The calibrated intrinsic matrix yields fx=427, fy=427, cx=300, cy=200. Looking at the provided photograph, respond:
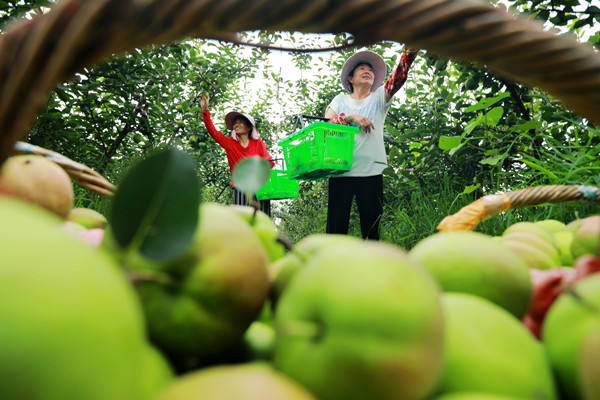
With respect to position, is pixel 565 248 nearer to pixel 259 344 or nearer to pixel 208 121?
pixel 259 344

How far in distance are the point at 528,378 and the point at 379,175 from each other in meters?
3.04

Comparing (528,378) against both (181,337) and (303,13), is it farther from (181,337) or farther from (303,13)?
(303,13)

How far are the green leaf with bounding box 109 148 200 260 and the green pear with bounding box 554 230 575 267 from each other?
2.69 feet

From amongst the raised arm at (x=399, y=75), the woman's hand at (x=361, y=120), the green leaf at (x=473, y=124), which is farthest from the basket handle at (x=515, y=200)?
the woman's hand at (x=361, y=120)

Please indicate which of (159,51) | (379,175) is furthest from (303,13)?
(159,51)

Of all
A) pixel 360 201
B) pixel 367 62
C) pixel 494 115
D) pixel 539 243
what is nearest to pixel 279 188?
pixel 360 201

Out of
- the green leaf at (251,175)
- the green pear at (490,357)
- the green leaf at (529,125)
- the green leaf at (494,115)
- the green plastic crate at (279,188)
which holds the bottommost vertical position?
the green plastic crate at (279,188)

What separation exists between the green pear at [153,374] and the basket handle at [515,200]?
821mm

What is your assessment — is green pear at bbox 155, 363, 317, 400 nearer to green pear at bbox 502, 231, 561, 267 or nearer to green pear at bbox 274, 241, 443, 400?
green pear at bbox 274, 241, 443, 400

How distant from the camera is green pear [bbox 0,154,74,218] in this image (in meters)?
0.68

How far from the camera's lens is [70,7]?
391 mm

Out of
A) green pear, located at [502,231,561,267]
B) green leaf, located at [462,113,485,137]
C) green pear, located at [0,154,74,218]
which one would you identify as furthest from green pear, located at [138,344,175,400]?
green leaf, located at [462,113,485,137]

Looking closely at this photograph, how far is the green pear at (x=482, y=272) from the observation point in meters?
0.49

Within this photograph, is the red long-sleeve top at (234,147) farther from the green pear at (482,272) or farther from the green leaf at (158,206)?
the green leaf at (158,206)
